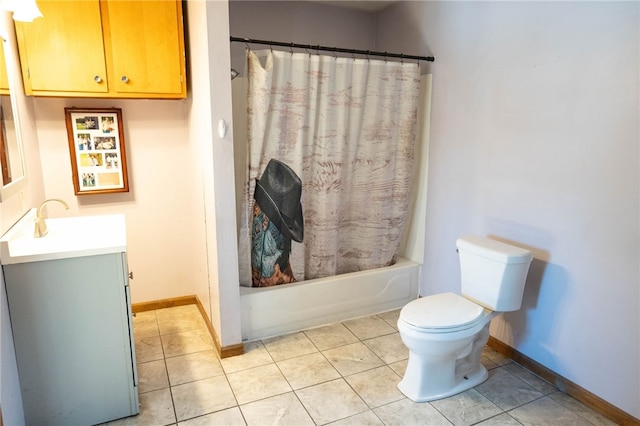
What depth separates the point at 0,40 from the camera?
1.79 metres

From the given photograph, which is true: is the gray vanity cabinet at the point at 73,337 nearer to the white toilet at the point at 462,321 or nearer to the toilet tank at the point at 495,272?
the white toilet at the point at 462,321

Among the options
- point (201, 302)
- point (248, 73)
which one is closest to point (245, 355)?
point (201, 302)

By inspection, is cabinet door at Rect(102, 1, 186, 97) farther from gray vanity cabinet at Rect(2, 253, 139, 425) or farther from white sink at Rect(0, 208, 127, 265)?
gray vanity cabinet at Rect(2, 253, 139, 425)

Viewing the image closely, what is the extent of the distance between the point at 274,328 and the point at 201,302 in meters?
0.66

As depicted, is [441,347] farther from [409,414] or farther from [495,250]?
[495,250]

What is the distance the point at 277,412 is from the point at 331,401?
0.28 meters

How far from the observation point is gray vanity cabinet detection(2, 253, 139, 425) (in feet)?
5.48

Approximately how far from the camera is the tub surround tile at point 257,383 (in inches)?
82.7

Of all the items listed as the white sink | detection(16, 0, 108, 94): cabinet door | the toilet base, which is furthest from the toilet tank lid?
detection(16, 0, 108, 94): cabinet door

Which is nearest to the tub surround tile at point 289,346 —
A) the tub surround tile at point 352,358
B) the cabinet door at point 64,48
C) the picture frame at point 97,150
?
the tub surround tile at point 352,358

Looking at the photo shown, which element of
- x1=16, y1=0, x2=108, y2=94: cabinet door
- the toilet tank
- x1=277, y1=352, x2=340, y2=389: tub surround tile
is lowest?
x1=277, y1=352, x2=340, y2=389: tub surround tile

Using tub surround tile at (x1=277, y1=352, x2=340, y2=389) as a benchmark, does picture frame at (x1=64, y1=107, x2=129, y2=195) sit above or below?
above

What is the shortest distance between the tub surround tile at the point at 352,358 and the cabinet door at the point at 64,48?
2128mm

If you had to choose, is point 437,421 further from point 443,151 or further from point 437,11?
point 437,11
